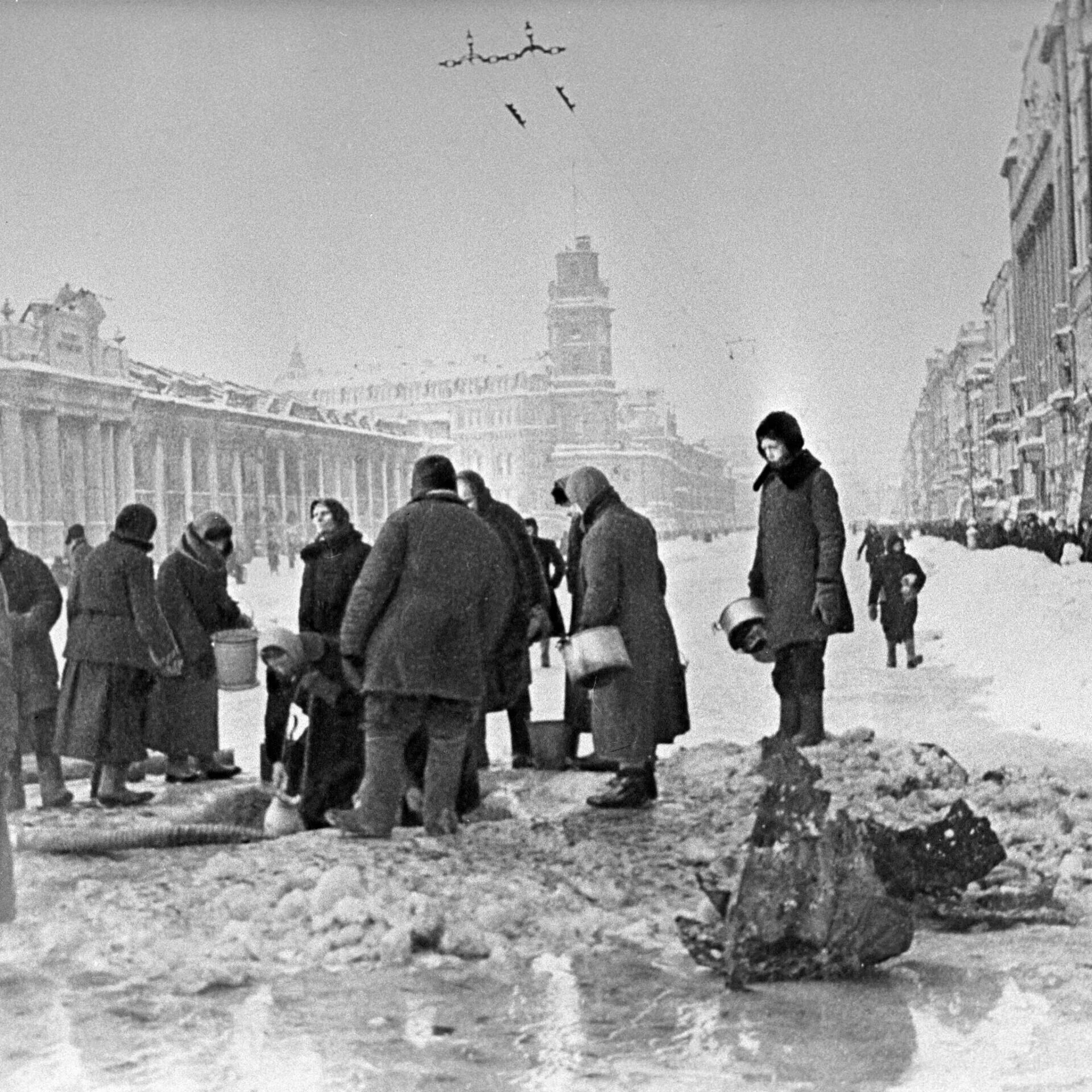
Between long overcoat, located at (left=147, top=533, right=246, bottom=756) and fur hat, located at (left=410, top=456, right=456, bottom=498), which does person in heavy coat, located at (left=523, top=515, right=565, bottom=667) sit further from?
long overcoat, located at (left=147, top=533, right=246, bottom=756)

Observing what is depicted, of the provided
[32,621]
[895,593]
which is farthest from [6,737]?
[895,593]

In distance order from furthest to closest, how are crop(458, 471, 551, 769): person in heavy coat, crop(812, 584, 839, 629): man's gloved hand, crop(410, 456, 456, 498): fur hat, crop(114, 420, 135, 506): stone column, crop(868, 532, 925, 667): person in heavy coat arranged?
crop(868, 532, 925, 667): person in heavy coat → crop(114, 420, 135, 506): stone column → crop(458, 471, 551, 769): person in heavy coat → crop(812, 584, 839, 629): man's gloved hand → crop(410, 456, 456, 498): fur hat

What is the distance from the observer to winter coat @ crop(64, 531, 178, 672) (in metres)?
5.50

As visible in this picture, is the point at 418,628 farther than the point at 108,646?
No

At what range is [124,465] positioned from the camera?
20.0 feet

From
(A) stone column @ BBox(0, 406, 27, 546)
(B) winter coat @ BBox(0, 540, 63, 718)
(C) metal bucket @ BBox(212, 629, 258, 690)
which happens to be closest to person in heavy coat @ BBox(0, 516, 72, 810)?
(B) winter coat @ BBox(0, 540, 63, 718)

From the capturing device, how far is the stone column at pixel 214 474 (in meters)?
6.16

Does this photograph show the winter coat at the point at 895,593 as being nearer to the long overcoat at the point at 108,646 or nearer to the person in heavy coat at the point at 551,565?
the person in heavy coat at the point at 551,565

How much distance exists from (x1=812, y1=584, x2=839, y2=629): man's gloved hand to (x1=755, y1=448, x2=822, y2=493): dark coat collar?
1.32ft

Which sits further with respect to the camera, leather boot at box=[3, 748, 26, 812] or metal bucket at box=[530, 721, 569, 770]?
metal bucket at box=[530, 721, 569, 770]

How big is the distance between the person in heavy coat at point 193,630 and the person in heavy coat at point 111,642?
14.9 inches

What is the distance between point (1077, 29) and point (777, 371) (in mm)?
1633

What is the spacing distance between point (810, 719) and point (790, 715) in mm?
111

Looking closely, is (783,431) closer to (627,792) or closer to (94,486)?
(627,792)
